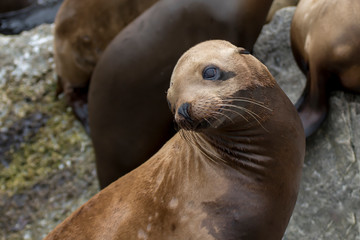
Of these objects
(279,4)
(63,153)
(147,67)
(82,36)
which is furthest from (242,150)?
(279,4)

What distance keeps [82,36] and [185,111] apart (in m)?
3.04

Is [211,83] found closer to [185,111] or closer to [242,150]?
[185,111]

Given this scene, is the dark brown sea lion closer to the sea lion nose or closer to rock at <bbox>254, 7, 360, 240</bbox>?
rock at <bbox>254, 7, 360, 240</bbox>

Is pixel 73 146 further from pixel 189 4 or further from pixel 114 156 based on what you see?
pixel 189 4

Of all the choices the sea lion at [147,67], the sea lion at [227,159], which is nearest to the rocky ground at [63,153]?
the sea lion at [147,67]

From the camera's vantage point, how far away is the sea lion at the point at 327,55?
11.8ft

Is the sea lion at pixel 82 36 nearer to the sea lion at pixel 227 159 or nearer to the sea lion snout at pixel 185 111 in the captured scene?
the sea lion at pixel 227 159

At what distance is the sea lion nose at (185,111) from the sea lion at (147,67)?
182 cm

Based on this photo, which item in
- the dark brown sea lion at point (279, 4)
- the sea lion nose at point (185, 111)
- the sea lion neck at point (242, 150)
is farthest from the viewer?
the dark brown sea lion at point (279, 4)

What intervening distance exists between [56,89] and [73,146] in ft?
2.25

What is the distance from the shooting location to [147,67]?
4188 mm

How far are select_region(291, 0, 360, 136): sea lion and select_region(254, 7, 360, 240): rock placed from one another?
0.33 ft

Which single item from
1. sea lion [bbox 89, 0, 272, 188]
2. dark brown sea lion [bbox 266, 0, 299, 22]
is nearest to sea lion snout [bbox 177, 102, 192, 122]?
sea lion [bbox 89, 0, 272, 188]

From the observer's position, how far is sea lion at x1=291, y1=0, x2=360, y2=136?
3602 mm
